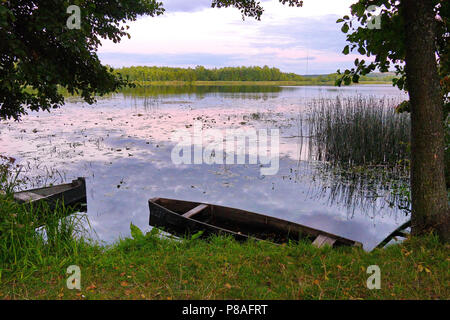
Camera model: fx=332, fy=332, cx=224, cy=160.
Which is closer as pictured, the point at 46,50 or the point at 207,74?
the point at 46,50

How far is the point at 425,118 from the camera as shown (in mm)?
4605

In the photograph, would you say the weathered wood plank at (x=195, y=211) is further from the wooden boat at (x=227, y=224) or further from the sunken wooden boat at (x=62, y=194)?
the sunken wooden boat at (x=62, y=194)

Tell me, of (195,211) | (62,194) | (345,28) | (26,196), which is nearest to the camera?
(345,28)

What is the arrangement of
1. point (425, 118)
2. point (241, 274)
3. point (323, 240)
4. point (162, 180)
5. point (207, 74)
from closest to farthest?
point (241, 274), point (425, 118), point (323, 240), point (162, 180), point (207, 74)

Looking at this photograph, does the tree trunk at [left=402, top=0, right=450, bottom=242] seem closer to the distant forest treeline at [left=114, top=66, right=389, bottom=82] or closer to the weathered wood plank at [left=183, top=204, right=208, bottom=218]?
the weathered wood plank at [left=183, top=204, right=208, bottom=218]

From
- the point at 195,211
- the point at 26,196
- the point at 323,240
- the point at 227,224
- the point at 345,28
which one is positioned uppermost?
the point at 345,28

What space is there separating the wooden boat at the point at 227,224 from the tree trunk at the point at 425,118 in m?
1.88

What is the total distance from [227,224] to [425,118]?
195 inches

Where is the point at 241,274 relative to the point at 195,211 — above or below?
above

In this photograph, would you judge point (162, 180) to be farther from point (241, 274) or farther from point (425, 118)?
point (425, 118)

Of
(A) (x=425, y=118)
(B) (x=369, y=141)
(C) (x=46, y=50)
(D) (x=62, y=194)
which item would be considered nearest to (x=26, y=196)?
(D) (x=62, y=194)

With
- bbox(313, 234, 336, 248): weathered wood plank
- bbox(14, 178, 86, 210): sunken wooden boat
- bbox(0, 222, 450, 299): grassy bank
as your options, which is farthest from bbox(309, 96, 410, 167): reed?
bbox(14, 178, 86, 210): sunken wooden boat

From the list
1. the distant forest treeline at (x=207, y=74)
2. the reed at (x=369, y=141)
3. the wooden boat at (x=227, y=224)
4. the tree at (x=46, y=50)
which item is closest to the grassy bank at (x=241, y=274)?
the wooden boat at (x=227, y=224)
